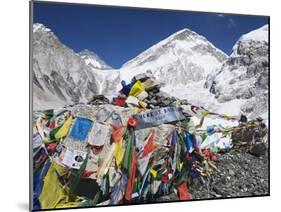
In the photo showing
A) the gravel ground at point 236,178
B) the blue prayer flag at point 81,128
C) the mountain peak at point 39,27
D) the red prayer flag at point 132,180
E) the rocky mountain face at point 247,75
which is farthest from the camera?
the rocky mountain face at point 247,75

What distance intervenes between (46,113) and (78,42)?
70 cm

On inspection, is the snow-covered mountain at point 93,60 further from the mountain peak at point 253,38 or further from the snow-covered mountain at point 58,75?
the mountain peak at point 253,38

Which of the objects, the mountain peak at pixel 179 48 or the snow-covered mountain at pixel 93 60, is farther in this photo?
the mountain peak at pixel 179 48

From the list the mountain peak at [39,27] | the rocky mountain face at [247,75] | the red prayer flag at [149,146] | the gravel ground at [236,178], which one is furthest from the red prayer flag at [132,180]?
the mountain peak at [39,27]

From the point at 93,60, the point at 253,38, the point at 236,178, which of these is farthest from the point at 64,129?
the point at 253,38

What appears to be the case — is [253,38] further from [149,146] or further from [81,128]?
[81,128]

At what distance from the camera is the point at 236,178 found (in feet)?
19.6

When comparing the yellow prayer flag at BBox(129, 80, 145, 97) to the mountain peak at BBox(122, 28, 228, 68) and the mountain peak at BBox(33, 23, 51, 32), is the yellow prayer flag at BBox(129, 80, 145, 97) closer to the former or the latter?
the mountain peak at BBox(122, 28, 228, 68)

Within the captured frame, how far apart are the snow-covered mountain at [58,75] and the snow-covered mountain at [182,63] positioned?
12.9 inches

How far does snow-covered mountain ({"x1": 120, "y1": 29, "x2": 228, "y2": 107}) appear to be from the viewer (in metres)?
5.62

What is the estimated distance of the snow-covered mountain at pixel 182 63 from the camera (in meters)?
5.62
